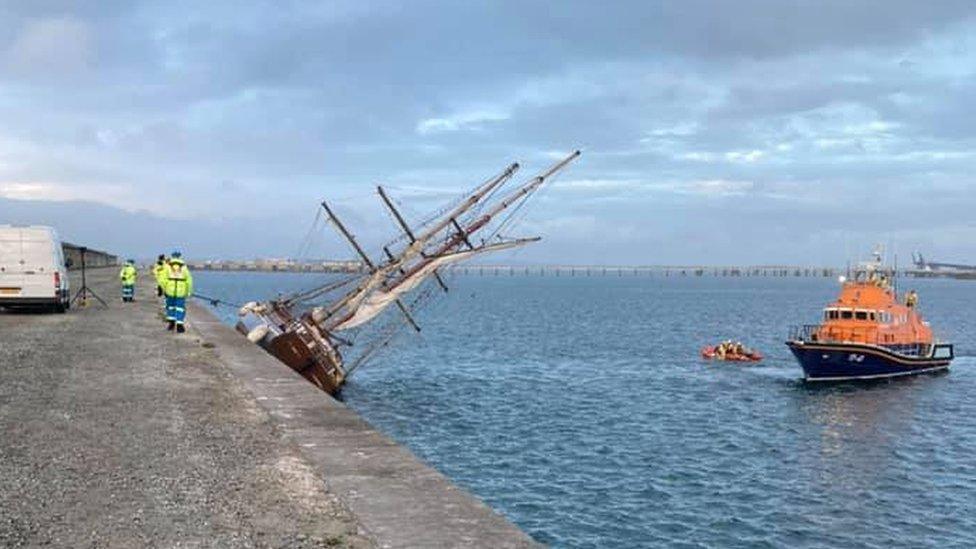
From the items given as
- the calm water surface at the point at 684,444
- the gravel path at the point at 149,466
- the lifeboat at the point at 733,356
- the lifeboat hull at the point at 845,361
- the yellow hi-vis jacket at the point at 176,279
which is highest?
the yellow hi-vis jacket at the point at 176,279

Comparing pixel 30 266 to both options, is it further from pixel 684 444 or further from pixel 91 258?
pixel 91 258

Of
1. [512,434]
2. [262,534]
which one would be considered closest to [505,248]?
[512,434]

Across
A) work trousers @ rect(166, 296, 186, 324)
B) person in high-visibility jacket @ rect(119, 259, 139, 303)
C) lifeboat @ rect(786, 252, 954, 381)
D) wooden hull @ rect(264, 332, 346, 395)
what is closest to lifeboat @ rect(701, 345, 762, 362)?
lifeboat @ rect(786, 252, 954, 381)

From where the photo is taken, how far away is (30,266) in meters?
28.4

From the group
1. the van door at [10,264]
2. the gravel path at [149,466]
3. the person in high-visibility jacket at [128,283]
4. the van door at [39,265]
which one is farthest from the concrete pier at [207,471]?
the person in high-visibility jacket at [128,283]

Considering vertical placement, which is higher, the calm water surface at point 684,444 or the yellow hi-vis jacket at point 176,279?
the yellow hi-vis jacket at point 176,279

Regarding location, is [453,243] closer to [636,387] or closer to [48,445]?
[636,387]

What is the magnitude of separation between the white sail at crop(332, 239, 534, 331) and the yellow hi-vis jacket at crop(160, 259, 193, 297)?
10.9 m

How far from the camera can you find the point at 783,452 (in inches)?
1044

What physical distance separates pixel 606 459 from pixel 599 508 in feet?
15.5

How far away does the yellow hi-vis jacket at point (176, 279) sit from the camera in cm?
2302

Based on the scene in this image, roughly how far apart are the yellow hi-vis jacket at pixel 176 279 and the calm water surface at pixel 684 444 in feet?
23.1

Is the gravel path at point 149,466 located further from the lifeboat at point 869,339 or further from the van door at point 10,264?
the lifeboat at point 869,339

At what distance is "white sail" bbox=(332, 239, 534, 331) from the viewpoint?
114ft
